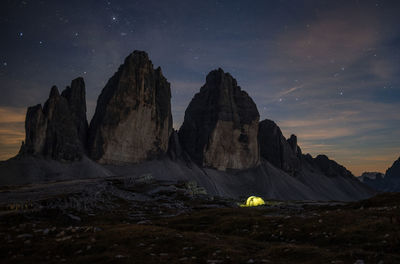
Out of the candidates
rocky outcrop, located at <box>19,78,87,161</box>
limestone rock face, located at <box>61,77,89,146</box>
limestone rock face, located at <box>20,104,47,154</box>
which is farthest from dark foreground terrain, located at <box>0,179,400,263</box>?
limestone rock face, located at <box>61,77,89,146</box>

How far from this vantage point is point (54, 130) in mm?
167000

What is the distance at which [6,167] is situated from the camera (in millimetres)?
137625

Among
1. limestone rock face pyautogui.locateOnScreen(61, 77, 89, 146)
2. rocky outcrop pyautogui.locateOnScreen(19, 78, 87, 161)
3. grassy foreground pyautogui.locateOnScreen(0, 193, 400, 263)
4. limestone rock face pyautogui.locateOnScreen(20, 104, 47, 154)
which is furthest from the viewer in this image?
limestone rock face pyautogui.locateOnScreen(61, 77, 89, 146)

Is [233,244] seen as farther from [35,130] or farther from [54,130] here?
[54,130]

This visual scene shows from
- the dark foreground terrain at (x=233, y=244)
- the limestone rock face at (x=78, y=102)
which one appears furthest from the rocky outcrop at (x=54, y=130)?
the dark foreground terrain at (x=233, y=244)

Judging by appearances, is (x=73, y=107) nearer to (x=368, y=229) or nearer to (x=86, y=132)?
(x=86, y=132)

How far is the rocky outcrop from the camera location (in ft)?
520

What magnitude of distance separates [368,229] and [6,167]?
526 ft

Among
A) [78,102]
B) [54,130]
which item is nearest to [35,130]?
[54,130]

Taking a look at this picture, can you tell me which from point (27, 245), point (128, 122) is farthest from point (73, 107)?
point (27, 245)

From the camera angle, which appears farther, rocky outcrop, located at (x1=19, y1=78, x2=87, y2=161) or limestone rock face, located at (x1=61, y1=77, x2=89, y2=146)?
limestone rock face, located at (x1=61, y1=77, x2=89, y2=146)

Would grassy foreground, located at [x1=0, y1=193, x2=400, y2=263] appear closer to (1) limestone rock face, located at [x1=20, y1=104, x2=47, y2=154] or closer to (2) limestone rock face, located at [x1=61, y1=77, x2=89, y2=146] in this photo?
(1) limestone rock face, located at [x1=20, y1=104, x2=47, y2=154]

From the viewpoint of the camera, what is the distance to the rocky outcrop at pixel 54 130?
15838 cm

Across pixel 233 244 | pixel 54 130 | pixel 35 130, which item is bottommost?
pixel 233 244
